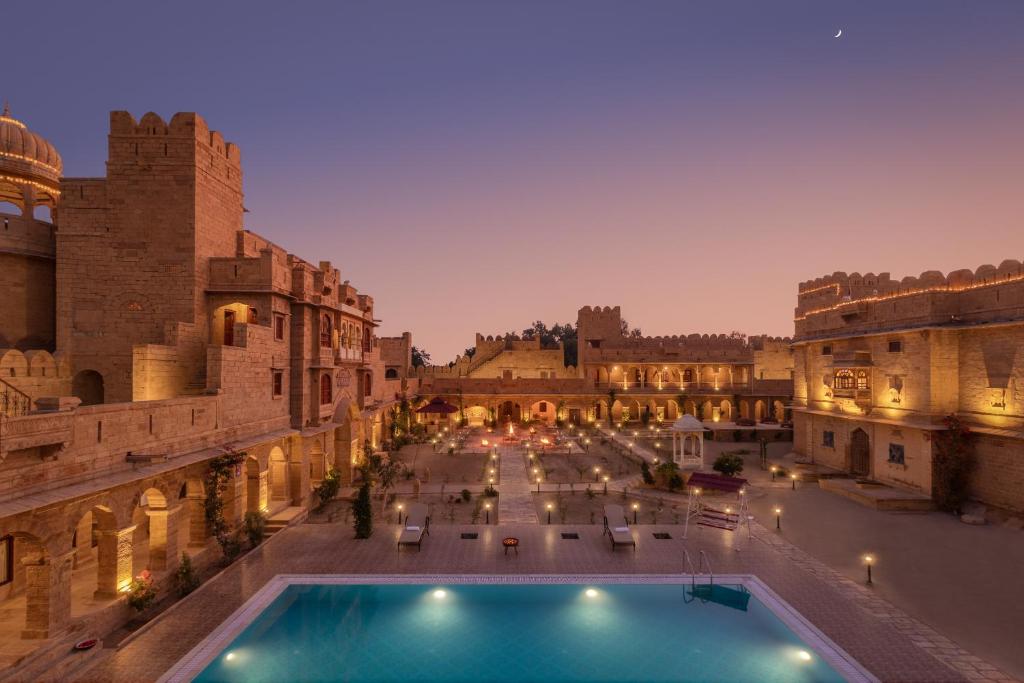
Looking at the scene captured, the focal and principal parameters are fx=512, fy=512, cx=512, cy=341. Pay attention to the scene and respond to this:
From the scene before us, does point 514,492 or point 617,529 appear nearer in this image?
point 617,529

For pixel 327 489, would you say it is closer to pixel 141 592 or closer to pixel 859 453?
pixel 141 592

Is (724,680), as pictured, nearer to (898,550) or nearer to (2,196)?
(898,550)

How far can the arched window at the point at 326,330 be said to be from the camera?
67.8ft

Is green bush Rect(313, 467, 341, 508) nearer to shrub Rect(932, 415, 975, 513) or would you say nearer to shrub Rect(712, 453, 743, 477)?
shrub Rect(712, 453, 743, 477)

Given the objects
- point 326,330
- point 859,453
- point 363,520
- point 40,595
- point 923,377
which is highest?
point 326,330

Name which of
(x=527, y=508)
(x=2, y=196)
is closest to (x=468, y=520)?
(x=527, y=508)

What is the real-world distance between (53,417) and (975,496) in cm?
2727

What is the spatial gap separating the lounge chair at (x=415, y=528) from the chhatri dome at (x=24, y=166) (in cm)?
1574

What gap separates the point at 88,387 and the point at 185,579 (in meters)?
7.23

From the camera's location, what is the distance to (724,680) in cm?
923

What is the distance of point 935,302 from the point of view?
19.7 metres

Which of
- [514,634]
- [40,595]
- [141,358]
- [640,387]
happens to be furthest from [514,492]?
[640,387]

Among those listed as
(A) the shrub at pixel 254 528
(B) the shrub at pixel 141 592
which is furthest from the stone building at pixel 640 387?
(B) the shrub at pixel 141 592

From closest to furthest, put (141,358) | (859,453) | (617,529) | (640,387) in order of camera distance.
Answer: (141,358), (617,529), (859,453), (640,387)
